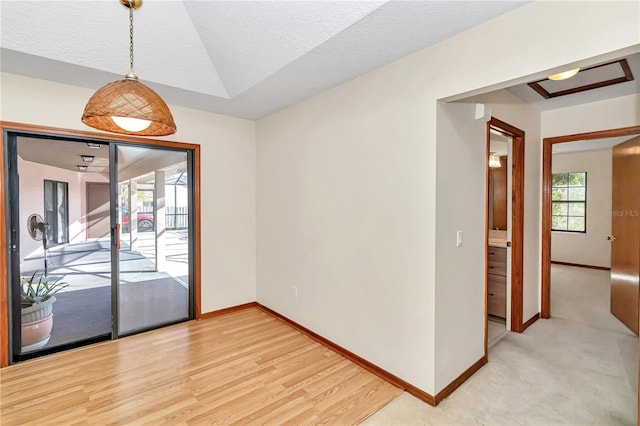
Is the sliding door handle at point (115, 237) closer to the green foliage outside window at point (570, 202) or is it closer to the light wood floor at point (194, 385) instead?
the light wood floor at point (194, 385)

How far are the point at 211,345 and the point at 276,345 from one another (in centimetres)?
65

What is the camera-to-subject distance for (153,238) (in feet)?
11.7

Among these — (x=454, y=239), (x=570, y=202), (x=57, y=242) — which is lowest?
(x=57, y=242)

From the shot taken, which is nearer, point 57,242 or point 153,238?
point 57,242

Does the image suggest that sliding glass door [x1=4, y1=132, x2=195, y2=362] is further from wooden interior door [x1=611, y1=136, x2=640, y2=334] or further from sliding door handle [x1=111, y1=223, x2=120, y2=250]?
wooden interior door [x1=611, y1=136, x2=640, y2=334]

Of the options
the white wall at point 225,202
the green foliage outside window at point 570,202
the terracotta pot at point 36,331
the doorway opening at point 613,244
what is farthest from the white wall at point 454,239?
the green foliage outside window at point 570,202

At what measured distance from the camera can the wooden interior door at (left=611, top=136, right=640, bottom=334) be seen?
3.20 m

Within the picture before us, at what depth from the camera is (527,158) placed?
11.2ft

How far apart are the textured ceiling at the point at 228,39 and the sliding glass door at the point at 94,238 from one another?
0.84 m

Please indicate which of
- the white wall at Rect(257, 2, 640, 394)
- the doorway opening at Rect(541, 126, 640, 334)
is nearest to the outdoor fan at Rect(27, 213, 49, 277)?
the white wall at Rect(257, 2, 640, 394)

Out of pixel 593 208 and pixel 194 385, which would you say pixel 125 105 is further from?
pixel 593 208

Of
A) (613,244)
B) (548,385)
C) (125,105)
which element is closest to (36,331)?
(125,105)

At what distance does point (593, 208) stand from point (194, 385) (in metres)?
8.03

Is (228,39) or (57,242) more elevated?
(228,39)
